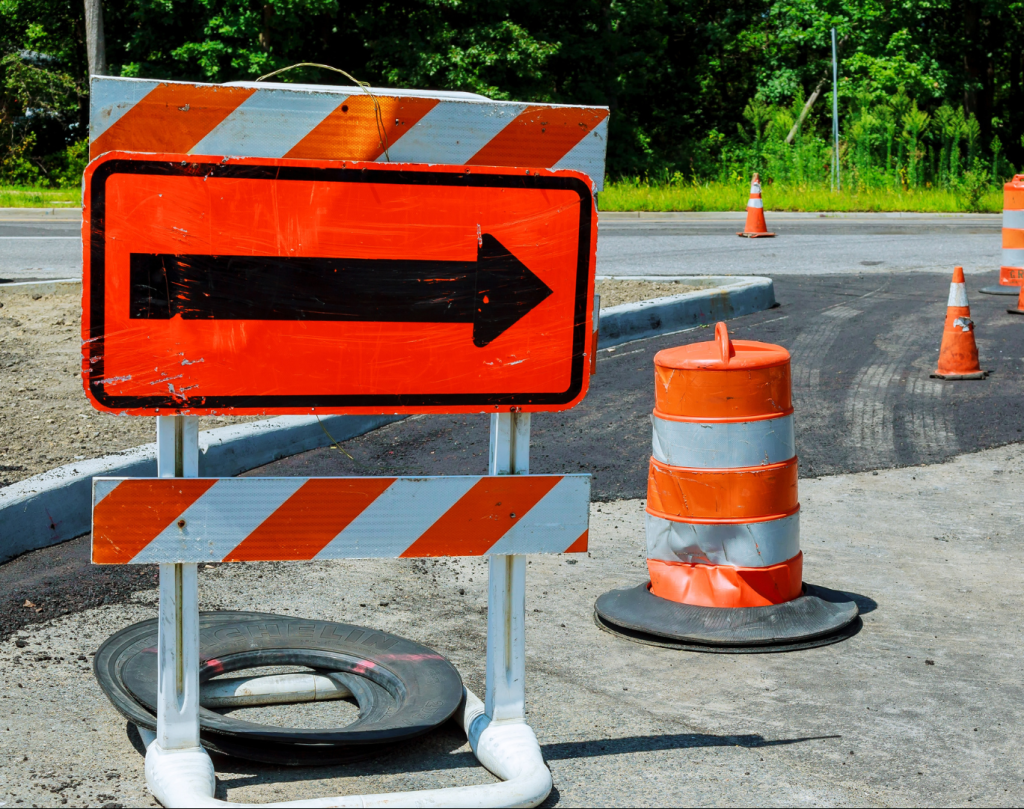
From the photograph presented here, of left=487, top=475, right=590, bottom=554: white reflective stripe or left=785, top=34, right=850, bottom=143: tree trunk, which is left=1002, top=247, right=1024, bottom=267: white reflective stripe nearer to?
left=487, top=475, right=590, bottom=554: white reflective stripe

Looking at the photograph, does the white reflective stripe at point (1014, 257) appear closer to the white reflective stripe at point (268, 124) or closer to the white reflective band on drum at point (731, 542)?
the white reflective band on drum at point (731, 542)

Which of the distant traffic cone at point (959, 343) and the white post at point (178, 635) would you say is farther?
the distant traffic cone at point (959, 343)

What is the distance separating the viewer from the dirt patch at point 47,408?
599 centimetres

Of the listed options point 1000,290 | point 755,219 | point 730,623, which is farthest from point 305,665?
point 755,219

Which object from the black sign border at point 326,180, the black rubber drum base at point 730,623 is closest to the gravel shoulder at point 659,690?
the black rubber drum base at point 730,623

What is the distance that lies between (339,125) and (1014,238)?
9.21 meters

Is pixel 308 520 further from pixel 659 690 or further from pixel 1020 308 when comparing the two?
pixel 1020 308

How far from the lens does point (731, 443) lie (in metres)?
4.61

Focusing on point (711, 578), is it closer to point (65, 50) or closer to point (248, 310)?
point (248, 310)

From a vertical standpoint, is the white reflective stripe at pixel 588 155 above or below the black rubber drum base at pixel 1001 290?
above

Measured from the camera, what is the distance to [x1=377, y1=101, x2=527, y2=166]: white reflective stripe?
118 inches

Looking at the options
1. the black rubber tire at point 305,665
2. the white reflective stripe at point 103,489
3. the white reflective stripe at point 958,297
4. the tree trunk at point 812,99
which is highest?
the tree trunk at point 812,99

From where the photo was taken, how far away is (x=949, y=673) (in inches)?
157

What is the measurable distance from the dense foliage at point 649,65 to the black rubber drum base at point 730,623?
22473 mm
